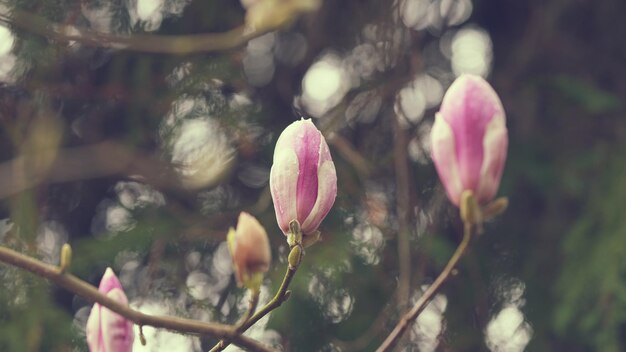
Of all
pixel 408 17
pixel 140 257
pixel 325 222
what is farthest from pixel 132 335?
pixel 408 17

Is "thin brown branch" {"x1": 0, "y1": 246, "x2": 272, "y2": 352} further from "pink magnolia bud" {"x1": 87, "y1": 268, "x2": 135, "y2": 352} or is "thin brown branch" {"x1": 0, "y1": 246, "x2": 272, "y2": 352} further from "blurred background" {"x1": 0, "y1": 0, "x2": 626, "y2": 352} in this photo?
"blurred background" {"x1": 0, "y1": 0, "x2": 626, "y2": 352}

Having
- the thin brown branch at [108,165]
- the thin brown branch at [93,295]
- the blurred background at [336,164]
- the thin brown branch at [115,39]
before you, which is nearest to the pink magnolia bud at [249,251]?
the thin brown branch at [93,295]

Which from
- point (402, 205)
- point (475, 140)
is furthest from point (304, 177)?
point (402, 205)

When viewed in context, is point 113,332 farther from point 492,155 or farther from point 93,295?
point 492,155

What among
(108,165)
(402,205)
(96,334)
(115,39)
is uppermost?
(96,334)

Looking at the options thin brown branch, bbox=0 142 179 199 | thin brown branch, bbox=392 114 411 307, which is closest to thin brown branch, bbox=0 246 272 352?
thin brown branch, bbox=392 114 411 307
